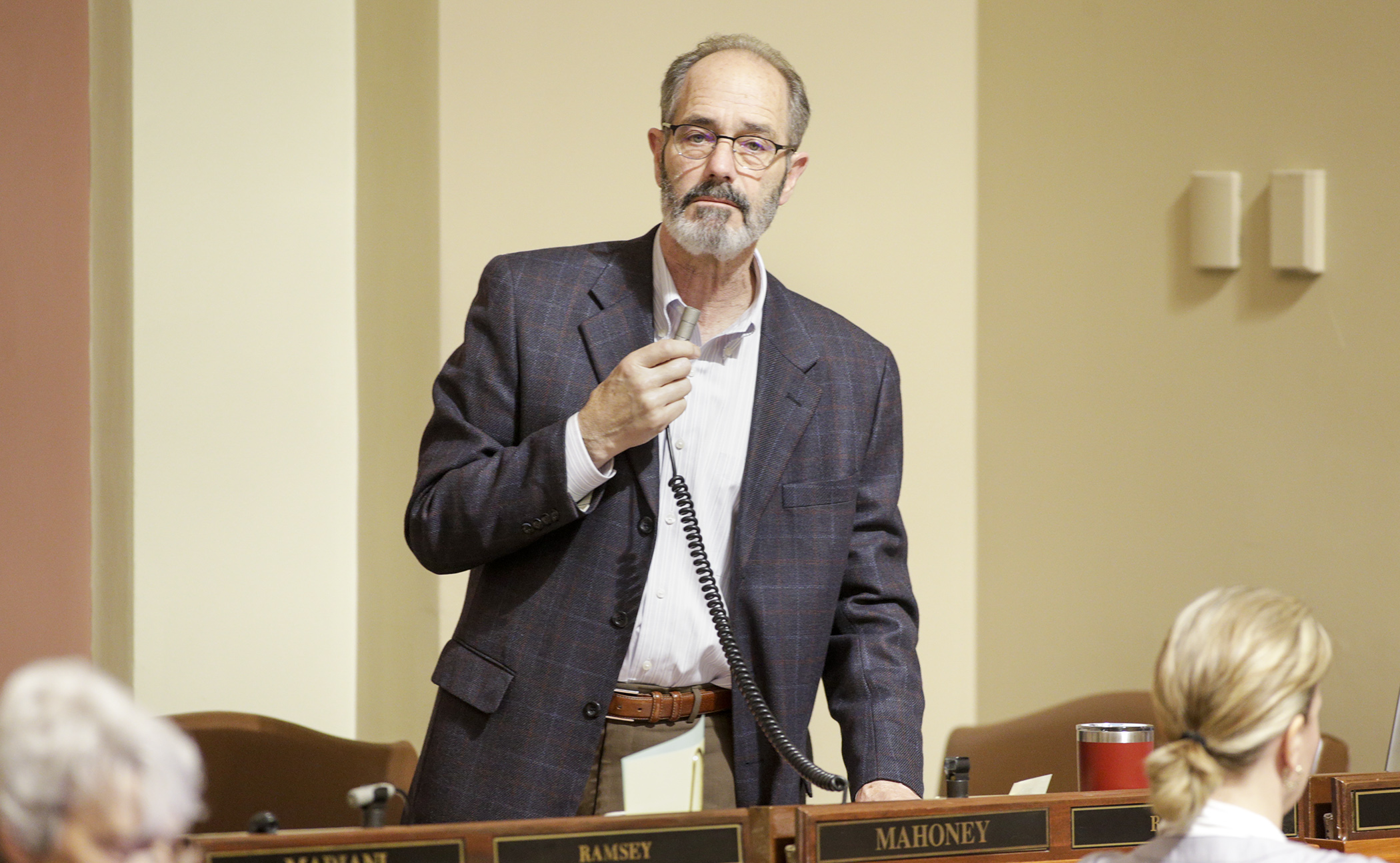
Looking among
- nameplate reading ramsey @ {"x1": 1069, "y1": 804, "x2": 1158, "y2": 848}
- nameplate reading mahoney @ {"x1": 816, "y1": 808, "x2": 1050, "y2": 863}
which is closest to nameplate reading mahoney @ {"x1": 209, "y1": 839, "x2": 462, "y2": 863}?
nameplate reading mahoney @ {"x1": 816, "y1": 808, "x2": 1050, "y2": 863}

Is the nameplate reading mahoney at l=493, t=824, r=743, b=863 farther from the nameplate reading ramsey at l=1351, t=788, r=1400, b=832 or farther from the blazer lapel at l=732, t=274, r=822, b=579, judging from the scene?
the nameplate reading ramsey at l=1351, t=788, r=1400, b=832

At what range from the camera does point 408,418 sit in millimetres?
3086

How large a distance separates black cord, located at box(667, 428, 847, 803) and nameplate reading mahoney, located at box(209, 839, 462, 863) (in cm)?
56

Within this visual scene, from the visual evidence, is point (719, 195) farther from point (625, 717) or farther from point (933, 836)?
point (933, 836)

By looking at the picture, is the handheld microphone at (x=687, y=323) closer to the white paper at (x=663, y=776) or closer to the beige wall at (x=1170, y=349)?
the white paper at (x=663, y=776)

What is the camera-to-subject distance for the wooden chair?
299 centimetres

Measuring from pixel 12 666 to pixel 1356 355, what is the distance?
286cm

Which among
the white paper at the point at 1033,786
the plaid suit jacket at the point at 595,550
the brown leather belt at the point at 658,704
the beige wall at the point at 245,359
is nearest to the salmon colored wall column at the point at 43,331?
the beige wall at the point at 245,359

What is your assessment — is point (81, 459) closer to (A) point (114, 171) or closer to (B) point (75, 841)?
(A) point (114, 171)

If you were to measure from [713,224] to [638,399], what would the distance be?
377 millimetres

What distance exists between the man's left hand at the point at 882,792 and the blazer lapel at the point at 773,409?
363 millimetres

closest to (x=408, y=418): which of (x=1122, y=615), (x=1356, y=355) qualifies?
(x=1122, y=615)

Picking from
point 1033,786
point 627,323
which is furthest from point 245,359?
point 1033,786

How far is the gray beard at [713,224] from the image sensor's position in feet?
6.86
